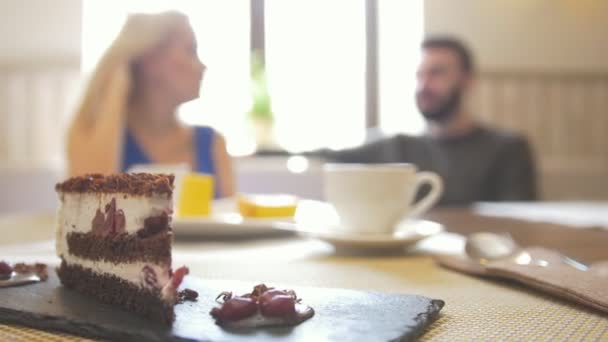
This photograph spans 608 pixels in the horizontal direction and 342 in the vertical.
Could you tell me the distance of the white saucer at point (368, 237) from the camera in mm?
669

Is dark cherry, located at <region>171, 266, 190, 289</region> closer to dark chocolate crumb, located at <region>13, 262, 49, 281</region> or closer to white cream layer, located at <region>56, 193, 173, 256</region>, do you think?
white cream layer, located at <region>56, 193, 173, 256</region>

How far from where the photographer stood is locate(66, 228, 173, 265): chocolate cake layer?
0.40 metres

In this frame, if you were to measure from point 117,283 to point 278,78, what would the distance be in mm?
2347

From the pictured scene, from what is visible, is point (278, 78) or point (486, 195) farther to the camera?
point (278, 78)

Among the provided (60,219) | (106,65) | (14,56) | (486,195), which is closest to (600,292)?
(60,219)

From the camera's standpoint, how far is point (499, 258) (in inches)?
23.3

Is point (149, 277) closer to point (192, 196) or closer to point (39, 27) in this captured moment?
point (192, 196)

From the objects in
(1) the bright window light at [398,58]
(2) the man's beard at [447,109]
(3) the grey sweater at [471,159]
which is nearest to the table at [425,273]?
(3) the grey sweater at [471,159]

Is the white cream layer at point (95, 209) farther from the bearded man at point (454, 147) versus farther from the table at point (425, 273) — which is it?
the bearded man at point (454, 147)

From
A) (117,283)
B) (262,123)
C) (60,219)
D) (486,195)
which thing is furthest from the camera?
(262,123)

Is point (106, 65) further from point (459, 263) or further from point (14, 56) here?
point (14, 56)

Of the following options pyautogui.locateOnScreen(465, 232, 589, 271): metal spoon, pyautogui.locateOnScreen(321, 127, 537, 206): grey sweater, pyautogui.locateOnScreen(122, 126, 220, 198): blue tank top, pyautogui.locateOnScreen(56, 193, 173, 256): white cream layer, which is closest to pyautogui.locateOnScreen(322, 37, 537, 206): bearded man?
pyautogui.locateOnScreen(321, 127, 537, 206): grey sweater

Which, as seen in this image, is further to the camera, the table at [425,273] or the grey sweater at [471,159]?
the grey sweater at [471,159]

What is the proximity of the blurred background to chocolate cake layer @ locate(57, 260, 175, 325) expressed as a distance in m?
1.81
